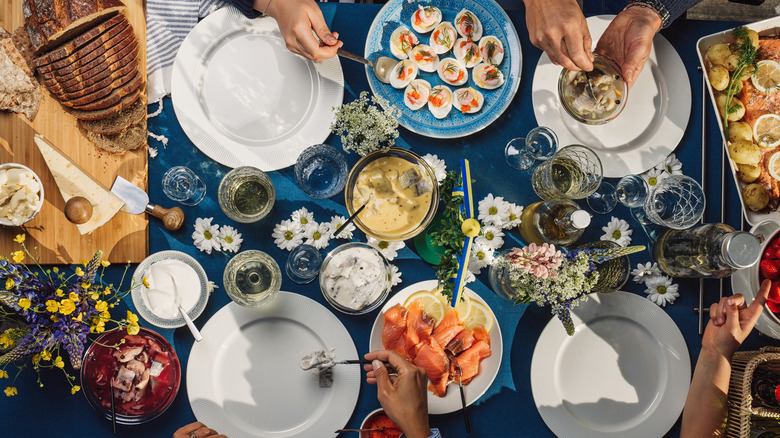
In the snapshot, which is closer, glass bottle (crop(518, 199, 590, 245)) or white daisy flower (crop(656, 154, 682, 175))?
glass bottle (crop(518, 199, 590, 245))

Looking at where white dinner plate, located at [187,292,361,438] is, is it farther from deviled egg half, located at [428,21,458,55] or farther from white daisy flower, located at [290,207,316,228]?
deviled egg half, located at [428,21,458,55]

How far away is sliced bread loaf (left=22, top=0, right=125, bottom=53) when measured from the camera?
1.86 metres

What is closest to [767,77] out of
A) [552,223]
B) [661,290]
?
[661,290]

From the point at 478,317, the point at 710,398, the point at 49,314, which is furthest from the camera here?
the point at 478,317

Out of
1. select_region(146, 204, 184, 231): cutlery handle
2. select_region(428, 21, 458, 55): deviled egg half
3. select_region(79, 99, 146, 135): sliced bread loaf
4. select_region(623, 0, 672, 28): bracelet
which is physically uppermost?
select_region(623, 0, 672, 28): bracelet

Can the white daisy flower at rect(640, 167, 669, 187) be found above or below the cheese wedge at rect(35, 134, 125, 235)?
above

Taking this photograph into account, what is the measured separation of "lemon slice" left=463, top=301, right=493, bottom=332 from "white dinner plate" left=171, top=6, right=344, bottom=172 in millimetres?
939

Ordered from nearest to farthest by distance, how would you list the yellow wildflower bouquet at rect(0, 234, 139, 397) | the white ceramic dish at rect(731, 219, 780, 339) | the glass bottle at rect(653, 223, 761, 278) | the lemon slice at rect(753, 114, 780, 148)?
1. the yellow wildflower bouquet at rect(0, 234, 139, 397)
2. the glass bottle at rect(653, 223, 761, 278)
3. the white ceramic dish at rect(731, 219, 780, 339)
4. the lemon slice at rect(753, 114, 780, 148)

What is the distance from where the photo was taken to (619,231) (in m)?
2.07

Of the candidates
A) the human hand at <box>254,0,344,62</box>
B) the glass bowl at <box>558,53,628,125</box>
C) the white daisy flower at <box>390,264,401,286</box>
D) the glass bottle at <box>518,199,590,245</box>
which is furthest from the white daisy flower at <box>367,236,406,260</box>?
the glass bowl at <box>558,53,628,125</box>

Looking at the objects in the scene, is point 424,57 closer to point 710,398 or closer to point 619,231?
point 619,231

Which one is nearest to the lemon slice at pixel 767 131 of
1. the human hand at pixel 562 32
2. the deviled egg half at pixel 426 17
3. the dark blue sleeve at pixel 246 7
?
the human hand at pixel 562 32

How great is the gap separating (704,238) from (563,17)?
3.38 feet

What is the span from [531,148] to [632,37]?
57cm
